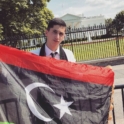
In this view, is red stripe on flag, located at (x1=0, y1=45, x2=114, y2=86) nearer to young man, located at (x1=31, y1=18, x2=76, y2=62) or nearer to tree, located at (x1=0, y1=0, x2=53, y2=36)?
young man, located at (x1=31, y1=18, x2=76, y2=62)

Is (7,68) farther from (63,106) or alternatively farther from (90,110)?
(90,110)

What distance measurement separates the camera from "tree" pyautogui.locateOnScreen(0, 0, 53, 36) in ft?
102

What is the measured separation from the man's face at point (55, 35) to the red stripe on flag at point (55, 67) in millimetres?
169

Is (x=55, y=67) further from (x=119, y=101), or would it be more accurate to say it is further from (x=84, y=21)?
(x=84, y=21)

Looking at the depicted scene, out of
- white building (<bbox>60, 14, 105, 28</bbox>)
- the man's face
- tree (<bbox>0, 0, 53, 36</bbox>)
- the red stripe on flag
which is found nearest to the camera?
the red stripe on flag

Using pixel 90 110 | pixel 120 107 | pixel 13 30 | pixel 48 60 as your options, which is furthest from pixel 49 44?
pixel 13 30

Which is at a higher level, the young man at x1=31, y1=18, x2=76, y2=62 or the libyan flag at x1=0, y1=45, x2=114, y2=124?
the young man at x1=31, y1=18, x2=76, y2=62

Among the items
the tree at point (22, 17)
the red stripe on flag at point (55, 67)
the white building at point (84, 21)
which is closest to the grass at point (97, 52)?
the red stripe on flag at point (55, 67)

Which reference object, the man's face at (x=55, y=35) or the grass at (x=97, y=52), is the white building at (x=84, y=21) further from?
the man's face at (x=55, y=35)

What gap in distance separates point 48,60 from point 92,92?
582 mm

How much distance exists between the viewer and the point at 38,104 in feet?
9.35

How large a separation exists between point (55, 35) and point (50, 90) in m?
0.57

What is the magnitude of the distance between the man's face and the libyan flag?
0.18 meters

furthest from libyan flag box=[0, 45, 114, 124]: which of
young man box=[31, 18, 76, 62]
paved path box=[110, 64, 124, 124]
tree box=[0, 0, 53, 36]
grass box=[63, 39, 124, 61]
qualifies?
tree box=[0, 0, 53, 36]
